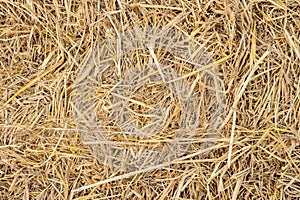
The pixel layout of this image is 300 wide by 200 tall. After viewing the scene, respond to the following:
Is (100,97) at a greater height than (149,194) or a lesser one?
greater

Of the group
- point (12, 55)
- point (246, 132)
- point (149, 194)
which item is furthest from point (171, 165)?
point (12, 55)

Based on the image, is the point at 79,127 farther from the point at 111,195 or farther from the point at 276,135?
the point at 276,135

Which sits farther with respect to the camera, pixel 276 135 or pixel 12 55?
pixel 12 55

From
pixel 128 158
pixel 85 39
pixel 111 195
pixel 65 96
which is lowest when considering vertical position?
pixel 111 195

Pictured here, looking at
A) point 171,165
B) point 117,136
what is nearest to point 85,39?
point 117,136

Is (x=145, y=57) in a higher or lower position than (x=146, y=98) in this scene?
higher

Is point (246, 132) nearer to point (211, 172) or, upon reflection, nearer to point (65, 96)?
point (211, 172)
